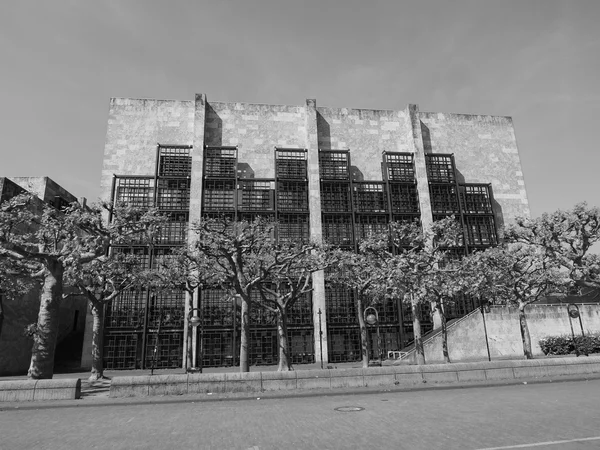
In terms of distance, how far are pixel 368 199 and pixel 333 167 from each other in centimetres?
455

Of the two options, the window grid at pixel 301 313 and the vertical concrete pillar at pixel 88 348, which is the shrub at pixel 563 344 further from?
the vertical concrete pillar at pixel 88 348

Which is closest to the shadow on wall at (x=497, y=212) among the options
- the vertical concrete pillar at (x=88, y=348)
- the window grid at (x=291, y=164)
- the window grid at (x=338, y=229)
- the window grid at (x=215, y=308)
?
the window grid at (x=338, y=229)

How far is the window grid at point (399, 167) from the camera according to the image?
126ft

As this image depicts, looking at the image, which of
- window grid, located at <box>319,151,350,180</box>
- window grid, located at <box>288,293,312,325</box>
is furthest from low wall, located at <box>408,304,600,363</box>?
window grid, located at <box>319,151,350,180</box>

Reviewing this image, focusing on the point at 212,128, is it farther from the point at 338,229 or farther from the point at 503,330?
the point at 503,330

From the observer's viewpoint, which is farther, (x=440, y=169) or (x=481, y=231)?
(x=440, y=169)

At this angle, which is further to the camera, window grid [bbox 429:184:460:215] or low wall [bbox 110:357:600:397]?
window grid [bbox 429:184:460:215]

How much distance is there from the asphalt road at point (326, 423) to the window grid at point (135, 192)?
78.7ft

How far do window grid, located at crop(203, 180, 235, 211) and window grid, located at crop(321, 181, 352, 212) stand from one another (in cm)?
849

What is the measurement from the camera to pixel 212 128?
38.6 metres

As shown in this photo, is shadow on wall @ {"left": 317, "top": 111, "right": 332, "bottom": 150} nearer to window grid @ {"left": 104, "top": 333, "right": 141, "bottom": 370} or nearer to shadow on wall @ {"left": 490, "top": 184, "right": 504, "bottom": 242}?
shadow on wall @ {"left": 490, "top": 184, "right": 504, "bottom": 242}

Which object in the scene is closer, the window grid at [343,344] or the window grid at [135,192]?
the window grid at [343,344]

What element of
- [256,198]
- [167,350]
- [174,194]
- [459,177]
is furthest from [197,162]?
[459,177]

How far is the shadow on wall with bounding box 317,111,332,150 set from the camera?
39.5 m
